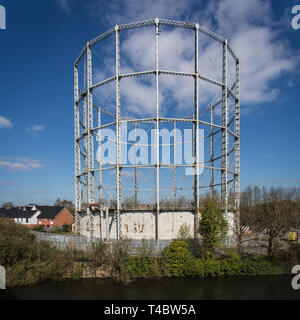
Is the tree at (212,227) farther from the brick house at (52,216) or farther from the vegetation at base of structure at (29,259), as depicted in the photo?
the brick house at (52,216)

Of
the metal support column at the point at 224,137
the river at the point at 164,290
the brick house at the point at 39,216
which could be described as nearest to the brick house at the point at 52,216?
the brick house at the point at 39,216

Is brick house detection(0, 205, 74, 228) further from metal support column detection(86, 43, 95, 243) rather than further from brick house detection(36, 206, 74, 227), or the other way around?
metal support column detection(86, 43, 95, 243)

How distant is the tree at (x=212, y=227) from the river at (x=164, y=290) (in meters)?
1.82

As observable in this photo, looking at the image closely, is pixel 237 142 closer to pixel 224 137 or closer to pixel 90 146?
pixel 224 137

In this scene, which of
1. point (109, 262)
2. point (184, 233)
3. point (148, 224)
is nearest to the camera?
point (109, 262)

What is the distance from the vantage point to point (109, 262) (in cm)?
1266

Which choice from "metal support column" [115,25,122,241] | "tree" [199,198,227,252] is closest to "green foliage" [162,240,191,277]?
"tree" [199,198,227,252]

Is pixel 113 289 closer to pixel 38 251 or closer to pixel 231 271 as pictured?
pixel 38 251

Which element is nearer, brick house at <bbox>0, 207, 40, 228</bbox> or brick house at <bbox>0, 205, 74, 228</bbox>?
brick house at <bbox>0, 207, 40, 228</bbox>

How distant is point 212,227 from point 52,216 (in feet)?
108

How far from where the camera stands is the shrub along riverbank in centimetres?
Answer: 1194

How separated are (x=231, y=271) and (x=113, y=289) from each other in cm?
644

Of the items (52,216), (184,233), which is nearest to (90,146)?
(184,233)

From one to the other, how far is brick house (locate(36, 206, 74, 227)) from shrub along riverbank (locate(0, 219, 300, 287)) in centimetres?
2751
